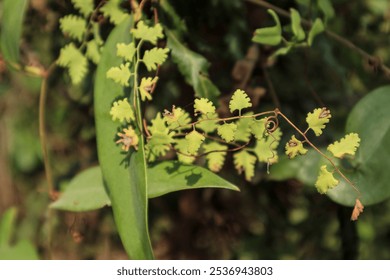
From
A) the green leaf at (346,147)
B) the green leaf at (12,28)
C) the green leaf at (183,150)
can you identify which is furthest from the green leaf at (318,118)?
the green leaf at (12,28)

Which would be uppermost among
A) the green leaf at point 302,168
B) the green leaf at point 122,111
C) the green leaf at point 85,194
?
the green leaf at point 122,111

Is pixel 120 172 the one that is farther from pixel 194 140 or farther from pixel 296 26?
pixel 296 26

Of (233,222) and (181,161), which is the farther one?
(233,222)

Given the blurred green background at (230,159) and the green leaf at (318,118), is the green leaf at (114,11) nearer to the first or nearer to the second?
the blurred green background at (230,159)

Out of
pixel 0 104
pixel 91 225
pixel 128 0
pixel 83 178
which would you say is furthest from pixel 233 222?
pixel 0 104

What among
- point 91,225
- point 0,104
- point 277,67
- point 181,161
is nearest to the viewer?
point 181,161
